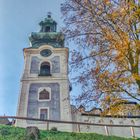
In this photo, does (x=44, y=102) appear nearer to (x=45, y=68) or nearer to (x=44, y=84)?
(x=44, y=84)

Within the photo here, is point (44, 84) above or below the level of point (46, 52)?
below

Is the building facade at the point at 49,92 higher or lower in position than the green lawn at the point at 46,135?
higher

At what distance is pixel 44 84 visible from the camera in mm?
33688

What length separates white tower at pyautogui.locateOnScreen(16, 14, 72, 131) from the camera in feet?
101

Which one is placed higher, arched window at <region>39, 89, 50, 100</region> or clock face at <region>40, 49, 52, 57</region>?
clock face at <region>40, 49, 52, 57</region>

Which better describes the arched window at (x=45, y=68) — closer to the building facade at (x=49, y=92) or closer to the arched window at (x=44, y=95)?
the building facade at (x=49, y=92)

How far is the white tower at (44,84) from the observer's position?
3086cm

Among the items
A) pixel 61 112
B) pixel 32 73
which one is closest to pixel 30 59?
pixel 32 73

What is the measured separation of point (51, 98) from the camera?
32375 mm

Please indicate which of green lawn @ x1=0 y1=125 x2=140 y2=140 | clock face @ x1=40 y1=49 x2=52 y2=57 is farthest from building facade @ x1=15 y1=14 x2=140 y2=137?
green lawn @ x1=0 y1=125 x2=140 y2=140

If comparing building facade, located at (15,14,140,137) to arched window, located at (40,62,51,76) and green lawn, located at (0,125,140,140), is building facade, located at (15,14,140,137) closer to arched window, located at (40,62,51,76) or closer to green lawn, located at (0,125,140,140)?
arched window, located at (40,62,51,76)

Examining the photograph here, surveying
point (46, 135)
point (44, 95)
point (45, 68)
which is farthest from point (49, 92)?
point (46, 135)

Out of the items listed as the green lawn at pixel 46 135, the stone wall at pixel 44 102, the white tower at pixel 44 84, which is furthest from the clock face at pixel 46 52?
the green lawn at pixel 46 135

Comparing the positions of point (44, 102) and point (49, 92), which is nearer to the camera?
point (44, 102)
